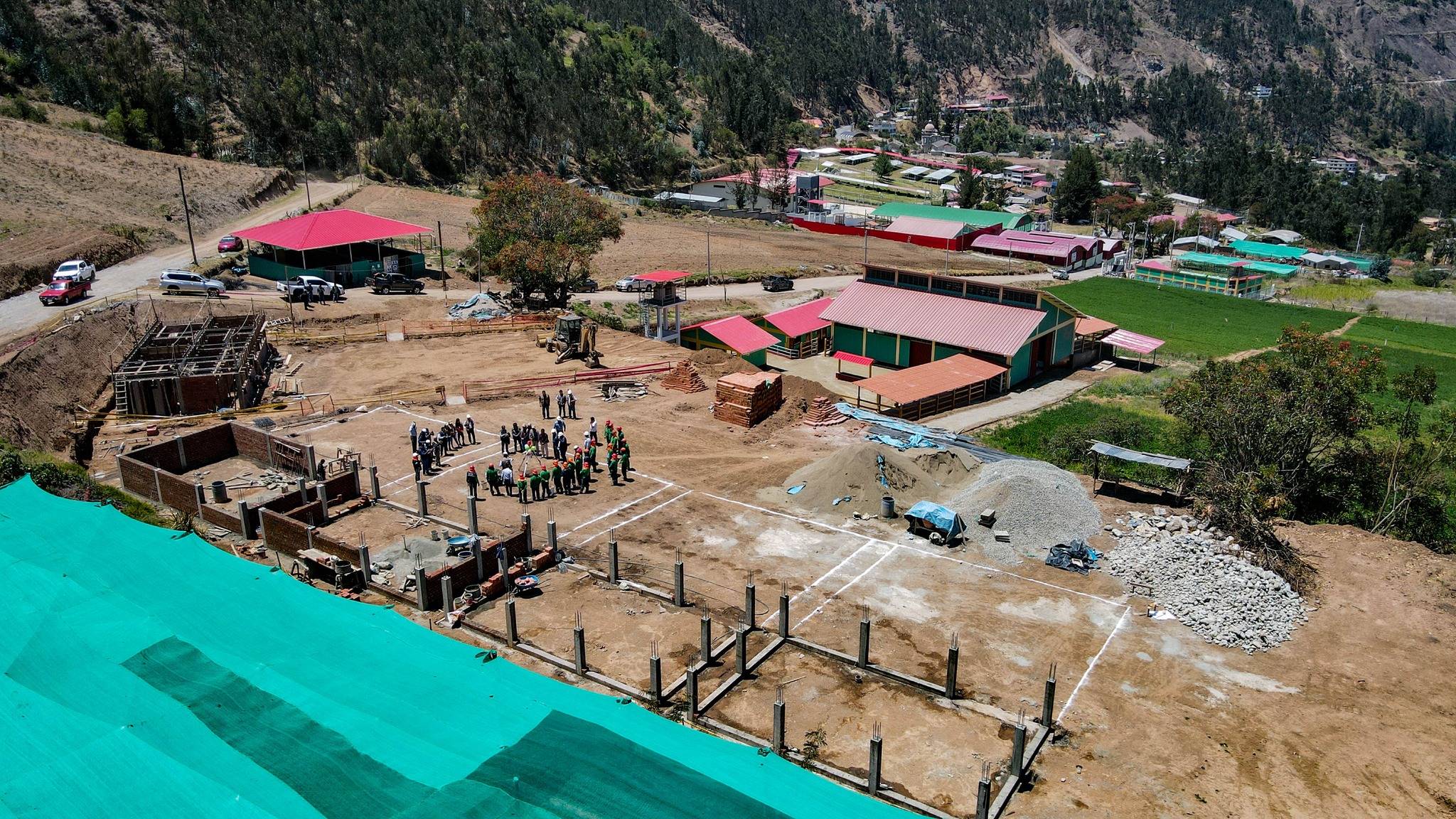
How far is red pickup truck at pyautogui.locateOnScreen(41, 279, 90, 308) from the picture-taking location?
47625 mm

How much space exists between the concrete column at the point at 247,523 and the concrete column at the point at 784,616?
15502 millimetres

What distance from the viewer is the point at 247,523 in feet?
87.0

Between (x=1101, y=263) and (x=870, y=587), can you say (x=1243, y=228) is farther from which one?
(x=870, y=587)

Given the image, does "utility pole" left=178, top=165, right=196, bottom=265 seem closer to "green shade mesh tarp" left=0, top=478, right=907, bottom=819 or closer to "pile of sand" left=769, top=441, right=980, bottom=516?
"green shade mesh tarp" left=0, top=478, right=907, bottom=819

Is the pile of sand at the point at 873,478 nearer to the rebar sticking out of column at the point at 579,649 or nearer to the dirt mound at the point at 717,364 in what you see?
the rebar sticking out of column at the point at 579,649

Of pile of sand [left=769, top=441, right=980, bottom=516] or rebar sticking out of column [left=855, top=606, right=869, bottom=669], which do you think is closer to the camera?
rebar sticking out of column [left=855, top=606, right=869, bottom=669]

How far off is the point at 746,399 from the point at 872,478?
29.9 feet

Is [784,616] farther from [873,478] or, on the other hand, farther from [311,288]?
[311,288]

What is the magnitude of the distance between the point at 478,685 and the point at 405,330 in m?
36.3

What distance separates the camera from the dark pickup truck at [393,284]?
58.8m

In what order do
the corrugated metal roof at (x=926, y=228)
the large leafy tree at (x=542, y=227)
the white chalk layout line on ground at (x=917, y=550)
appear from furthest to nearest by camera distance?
the corrugated metal roof at (x=926, y=228)
the large leafy tree at (x=542, y=227)
the white chalk layout line on ground at (x=917, y=550)

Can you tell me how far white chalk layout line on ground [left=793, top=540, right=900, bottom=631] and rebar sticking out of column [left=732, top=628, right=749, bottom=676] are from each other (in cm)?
246

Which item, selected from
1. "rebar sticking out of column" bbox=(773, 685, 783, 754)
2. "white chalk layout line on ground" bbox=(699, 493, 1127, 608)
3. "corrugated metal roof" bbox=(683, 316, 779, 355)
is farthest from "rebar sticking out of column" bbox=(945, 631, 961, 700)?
"corrugated metal roof" bbox=(683, 316, 779, 355)

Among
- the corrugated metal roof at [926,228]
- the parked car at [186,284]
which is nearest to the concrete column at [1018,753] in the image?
the parked car at [186,284]
